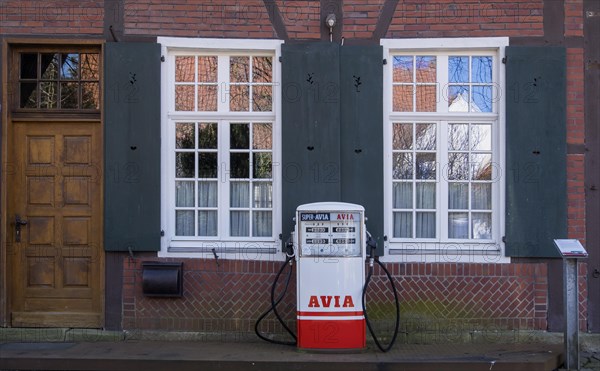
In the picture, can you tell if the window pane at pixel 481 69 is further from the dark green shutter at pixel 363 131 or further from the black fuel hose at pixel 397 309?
the black fuel hose at pixel 397 309

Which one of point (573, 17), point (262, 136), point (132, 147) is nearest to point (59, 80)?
point (132, 147)

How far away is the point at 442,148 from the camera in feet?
26.6

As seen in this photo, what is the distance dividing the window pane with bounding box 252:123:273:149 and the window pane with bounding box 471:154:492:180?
2.40m

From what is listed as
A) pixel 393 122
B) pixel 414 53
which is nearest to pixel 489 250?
pixel 393 122

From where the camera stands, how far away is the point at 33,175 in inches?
319

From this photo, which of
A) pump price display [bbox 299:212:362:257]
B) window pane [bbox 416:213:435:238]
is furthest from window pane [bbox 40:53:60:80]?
window pane [bbox 416:213:435:238]

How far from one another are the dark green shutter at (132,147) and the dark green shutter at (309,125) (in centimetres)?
149

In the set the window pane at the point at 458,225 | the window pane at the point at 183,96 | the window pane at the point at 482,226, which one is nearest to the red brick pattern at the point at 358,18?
the window pane at the point at 183,96

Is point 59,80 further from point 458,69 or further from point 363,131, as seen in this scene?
point 458,69

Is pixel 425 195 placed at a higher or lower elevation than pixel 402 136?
lower

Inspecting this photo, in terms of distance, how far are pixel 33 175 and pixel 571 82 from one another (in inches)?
250

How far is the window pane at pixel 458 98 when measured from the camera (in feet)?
26.7

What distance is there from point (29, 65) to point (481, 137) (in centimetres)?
543

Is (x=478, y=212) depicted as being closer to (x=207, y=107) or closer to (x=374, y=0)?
(x=374, y=0)
